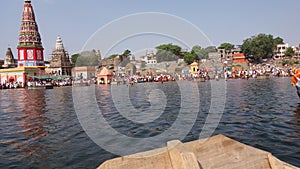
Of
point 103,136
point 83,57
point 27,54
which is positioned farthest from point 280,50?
point 103,136

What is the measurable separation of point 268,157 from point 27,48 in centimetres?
7008

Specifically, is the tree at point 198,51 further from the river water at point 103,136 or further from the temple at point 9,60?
the temple at point 9,60

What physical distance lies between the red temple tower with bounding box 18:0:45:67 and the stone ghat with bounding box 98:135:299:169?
67946mm

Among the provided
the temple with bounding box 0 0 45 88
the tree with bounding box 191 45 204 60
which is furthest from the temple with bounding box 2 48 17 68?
the tree with bounding box 191 45 204 60

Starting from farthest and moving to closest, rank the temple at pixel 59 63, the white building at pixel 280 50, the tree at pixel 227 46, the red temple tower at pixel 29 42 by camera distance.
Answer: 1. the tree at pixel 227 46
2. the white building at pixel 280 50
3. the temple at pixel 59 63
4. the red temple tower at pixel 29 42

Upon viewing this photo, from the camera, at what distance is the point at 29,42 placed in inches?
2539

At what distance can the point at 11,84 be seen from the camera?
55.4 m

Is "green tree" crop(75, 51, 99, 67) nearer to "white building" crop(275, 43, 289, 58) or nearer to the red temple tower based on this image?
the red temple tower

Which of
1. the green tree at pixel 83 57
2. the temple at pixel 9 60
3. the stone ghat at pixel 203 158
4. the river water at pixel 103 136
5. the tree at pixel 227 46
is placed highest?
the tree at pixel 227 46

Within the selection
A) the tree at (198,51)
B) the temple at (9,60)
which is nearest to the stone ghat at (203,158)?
the tree at (198,51)

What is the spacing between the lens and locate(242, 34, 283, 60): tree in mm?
97188

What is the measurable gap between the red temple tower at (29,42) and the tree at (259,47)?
264 ft

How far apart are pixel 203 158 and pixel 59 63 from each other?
80653 millimetres

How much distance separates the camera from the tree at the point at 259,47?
9719 centimetres
